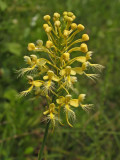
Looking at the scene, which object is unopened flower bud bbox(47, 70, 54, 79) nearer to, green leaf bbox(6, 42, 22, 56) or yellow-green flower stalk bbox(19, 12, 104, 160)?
yellow-green flower stalk bbox(19, 12, 104, 160)

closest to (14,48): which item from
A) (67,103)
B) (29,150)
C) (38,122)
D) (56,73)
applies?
(38,122)

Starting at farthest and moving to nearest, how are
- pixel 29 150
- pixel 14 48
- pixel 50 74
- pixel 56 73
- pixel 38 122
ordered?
Answer: 1. pixel 14 48
2. pixel 38 122
3. pixel 29 150
4. pixel 56 73
5. pixel 50 74

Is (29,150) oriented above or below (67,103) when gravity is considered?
below

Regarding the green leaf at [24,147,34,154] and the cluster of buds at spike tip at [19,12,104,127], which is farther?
the green leaf at [24,147,34,154]

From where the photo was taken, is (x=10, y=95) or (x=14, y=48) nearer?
(x=10, y=95)

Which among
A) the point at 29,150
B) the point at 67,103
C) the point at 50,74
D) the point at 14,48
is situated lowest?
the point at 29,150

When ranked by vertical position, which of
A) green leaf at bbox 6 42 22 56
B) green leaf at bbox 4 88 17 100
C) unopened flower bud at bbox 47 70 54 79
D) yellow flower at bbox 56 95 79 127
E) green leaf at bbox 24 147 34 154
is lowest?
green leaf at bbox 24 147 34 154

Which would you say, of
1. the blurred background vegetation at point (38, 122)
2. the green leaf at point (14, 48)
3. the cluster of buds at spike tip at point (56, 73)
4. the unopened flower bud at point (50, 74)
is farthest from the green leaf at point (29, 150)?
the unopened flower bud at point (50, 74)

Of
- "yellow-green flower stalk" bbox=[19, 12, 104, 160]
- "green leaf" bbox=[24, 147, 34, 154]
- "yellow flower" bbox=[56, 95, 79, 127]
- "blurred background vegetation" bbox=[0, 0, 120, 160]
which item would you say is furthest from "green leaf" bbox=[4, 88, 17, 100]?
"yellow flower" bbox=[56, 95, 79, 127]

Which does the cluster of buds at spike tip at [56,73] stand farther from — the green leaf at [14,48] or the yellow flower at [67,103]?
the green leaf at [14,48]

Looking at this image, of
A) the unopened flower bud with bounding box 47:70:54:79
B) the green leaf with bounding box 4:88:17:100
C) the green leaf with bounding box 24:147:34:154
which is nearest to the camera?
the unopened flower bud with bounding box 47:70:54:79

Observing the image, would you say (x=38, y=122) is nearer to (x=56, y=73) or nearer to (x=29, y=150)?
(x=29, y=150)

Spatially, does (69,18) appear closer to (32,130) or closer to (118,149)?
(32,130)

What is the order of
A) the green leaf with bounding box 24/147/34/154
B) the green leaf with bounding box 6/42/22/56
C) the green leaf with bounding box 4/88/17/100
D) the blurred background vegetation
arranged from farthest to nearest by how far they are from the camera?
1. the green leaf with bounding box 6/42/22/56
2. the green leaf with bounding box 4/88/17/100
3. the blurred background vegetation
4. the green leaf with bounding box 24/147/34/154
